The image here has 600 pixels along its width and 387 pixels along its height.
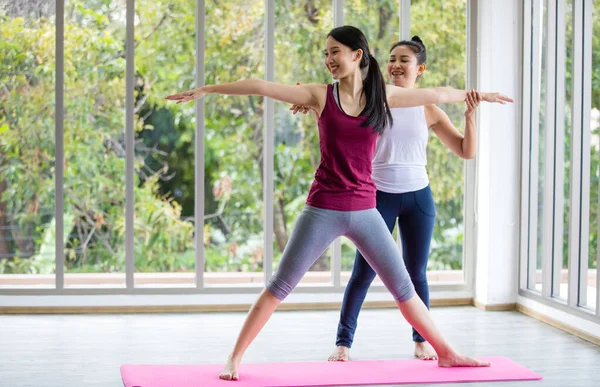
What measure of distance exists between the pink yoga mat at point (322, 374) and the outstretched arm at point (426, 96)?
3.51 feet

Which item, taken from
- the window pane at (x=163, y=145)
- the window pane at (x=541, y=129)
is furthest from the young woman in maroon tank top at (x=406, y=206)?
the window pane at (x=163, y=145)

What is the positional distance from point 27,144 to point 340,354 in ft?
7.83

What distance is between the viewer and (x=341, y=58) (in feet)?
10.4

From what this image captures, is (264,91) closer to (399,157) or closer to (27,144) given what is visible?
(399,157)

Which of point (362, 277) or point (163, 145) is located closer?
point (362, 277)

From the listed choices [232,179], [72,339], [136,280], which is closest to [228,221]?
[232,179]

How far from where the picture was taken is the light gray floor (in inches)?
137

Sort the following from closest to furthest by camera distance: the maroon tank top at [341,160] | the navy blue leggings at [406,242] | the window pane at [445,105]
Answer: the maroon tank top at [341,160] < the navy blue leggings at [406,242] < the window pane at [445,105]

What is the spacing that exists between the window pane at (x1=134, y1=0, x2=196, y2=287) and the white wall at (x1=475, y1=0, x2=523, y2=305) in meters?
1.75

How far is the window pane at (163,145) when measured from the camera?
4953mm

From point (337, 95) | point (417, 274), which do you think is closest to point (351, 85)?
point (337, 95)

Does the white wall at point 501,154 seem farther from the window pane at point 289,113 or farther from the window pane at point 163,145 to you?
the window pane at point 163,145

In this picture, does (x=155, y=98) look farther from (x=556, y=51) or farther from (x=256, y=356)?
(x=556, y=51)

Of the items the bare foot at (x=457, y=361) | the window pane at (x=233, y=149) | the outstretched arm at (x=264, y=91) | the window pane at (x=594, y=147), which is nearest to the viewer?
the outstretched arm at (x=264, y=91)
